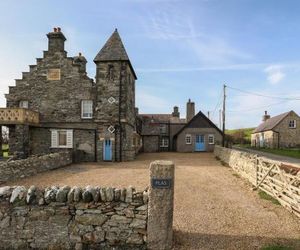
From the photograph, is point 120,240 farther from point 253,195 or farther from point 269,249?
point 253,195

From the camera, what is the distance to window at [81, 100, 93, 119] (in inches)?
1008

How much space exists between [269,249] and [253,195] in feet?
19.3

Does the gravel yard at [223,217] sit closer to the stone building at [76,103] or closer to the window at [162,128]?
the stone building at [76,103]

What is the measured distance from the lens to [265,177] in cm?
1238

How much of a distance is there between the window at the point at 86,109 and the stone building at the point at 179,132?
17.2 m

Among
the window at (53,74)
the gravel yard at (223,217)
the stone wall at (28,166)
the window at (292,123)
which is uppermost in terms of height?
the window at (53,74)

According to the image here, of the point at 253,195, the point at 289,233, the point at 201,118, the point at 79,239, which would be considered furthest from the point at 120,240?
the point at 201,118

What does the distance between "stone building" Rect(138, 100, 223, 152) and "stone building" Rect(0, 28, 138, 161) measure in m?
15.8

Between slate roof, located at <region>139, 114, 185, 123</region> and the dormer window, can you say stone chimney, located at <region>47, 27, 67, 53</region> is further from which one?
the dormer window

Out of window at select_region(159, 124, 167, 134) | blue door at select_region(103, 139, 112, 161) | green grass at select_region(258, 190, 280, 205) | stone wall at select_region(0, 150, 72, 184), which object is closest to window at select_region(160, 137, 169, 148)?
window at select_region(159, 124, 167, 134)

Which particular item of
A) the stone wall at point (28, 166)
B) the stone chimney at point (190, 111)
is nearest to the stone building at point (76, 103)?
the stone wall at point (28, 166)

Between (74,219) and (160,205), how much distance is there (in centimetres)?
194

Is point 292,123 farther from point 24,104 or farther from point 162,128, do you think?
point 24,104

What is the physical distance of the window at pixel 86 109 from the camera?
2561 cm
